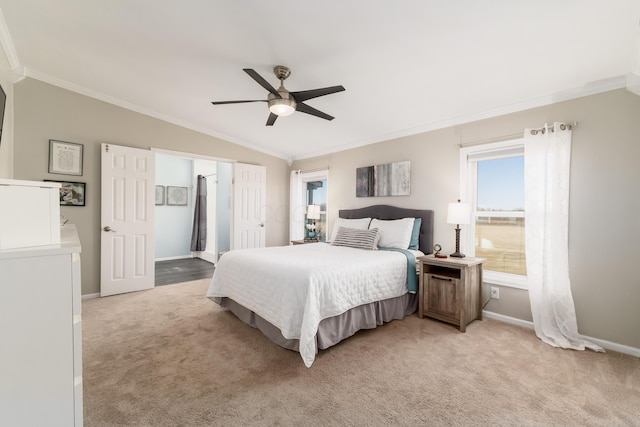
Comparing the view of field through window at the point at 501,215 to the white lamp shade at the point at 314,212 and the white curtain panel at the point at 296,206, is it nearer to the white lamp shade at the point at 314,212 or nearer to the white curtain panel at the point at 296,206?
the white lamp shade at the point at 314,212

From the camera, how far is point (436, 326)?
9.40 feet

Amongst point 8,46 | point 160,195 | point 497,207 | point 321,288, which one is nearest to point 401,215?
point 497,207

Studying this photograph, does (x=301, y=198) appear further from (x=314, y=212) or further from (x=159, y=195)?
(x=159, y=195)

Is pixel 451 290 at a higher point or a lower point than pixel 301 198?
lower

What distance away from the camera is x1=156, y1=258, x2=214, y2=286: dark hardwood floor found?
479 cm

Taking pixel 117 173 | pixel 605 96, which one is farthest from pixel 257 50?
pixel 605 96

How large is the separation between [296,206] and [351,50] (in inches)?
151

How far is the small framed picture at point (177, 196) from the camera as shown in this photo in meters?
6.66

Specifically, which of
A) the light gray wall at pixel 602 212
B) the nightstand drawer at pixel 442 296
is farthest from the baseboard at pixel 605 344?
the nightstand drawer at pixel 442 296

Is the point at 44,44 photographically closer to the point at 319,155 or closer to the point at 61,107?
the point at 61,107

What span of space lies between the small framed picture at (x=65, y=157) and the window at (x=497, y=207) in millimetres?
4948

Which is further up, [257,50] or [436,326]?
[257,50]

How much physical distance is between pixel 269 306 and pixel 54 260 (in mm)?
1617

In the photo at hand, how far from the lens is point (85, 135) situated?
3707mm
